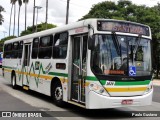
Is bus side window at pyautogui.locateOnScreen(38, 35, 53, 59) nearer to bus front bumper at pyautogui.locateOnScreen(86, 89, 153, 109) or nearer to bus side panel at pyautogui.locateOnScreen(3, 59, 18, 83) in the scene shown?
bus front bumper at pyautogui.locateOnScreen(86, 89, 153, 109)

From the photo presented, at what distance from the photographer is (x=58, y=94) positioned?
41.7 feet

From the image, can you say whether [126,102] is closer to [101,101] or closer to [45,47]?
[101,101]

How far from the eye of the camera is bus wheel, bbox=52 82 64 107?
1250 cm

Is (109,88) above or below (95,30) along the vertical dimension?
below

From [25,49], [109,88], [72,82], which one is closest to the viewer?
[109,88]

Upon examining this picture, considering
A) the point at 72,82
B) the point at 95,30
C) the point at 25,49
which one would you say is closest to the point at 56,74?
the point at 72,82

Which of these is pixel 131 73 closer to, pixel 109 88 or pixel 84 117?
pixel 109 88

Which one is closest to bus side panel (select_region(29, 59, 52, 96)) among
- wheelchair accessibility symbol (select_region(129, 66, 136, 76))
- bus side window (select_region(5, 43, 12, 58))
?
wheelchair accessibility symbol (select_region(129, 66, 136, 76))

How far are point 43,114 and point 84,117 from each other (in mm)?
1302

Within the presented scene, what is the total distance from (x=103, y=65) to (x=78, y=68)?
1310 millimetres

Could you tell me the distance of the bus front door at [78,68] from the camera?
1094cm

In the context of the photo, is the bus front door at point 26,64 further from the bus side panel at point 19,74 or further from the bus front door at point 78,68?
the bus front door at point 78,68

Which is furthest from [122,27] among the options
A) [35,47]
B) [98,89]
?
[35,47]

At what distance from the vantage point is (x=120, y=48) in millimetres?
10547
